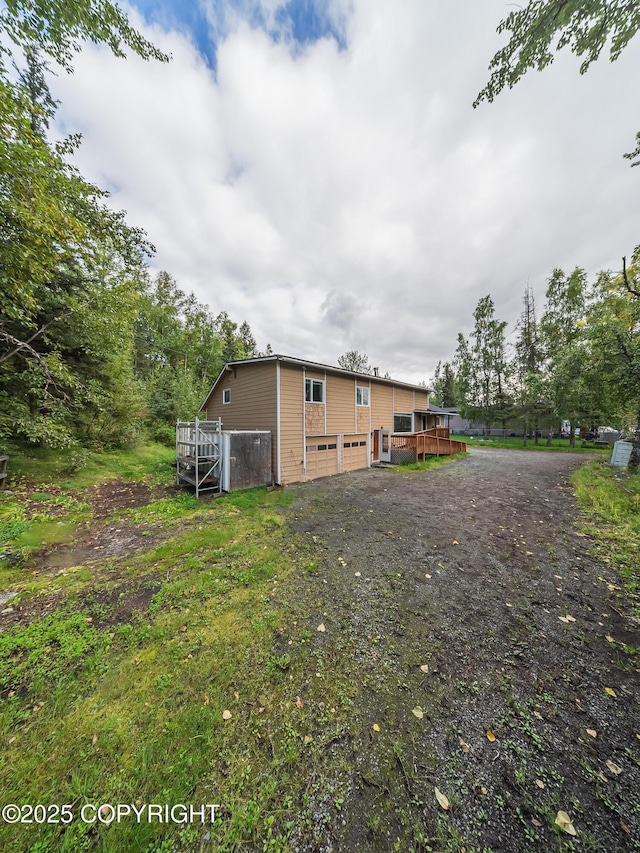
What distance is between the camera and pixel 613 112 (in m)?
6.01

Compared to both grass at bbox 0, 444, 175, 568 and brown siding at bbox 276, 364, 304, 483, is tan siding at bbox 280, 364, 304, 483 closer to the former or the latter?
brown siding at bbox 276, 364, 304, 483

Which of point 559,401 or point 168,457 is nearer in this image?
point 168,457

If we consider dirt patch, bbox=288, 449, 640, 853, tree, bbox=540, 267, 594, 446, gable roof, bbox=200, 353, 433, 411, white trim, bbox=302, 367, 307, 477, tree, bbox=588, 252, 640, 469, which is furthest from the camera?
tree, bbox=540, 267, 594, 446

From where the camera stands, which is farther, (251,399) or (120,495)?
(251,399)

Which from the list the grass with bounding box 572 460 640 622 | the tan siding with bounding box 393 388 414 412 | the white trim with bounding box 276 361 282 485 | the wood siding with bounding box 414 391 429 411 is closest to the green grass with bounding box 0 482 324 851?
the grass with bounding box 572 460 640 622

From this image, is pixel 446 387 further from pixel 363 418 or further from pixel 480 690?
pixel 480 690

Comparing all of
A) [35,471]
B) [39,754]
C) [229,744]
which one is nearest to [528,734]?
[229,744]

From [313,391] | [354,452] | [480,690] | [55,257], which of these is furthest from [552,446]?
[55,257]

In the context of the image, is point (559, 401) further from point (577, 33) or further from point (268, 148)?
point (268, 148)

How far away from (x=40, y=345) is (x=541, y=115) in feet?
49.0

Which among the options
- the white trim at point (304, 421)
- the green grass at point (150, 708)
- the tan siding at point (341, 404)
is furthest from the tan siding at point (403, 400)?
the green grass at point (150, 708)

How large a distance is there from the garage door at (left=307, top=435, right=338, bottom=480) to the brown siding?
0.48 m

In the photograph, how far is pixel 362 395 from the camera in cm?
1294

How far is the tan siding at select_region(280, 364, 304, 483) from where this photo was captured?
9523 millimetres
